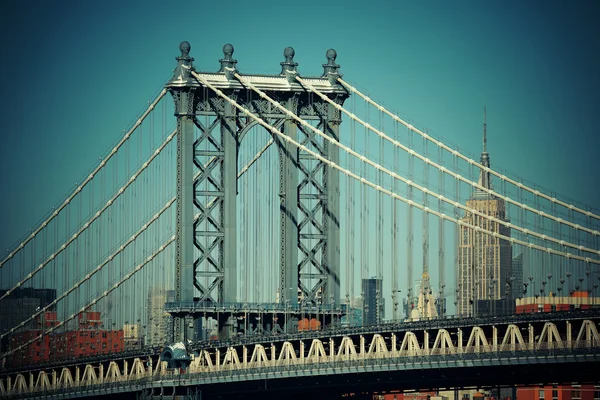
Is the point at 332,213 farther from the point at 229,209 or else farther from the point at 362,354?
the point at 362,354

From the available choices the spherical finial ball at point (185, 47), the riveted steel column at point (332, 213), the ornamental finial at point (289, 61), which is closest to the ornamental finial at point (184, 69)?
the spherical finial ball at point (185, 47)

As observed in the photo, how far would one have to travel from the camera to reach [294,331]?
166375 mm

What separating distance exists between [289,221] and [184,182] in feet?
32.4

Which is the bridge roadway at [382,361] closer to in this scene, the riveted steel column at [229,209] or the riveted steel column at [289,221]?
the riveted steel column at [229,209]

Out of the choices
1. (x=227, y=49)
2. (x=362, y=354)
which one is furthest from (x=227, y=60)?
(x=362, y=354)

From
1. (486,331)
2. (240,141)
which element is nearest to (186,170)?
(240,141)

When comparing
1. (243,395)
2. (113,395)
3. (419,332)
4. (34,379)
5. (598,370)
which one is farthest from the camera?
(34,379)

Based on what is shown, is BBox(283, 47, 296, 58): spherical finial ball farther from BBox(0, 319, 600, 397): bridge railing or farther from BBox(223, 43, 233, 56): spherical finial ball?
BBox(0, 319, 600, 397): bridge railing

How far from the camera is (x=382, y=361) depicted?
150 m

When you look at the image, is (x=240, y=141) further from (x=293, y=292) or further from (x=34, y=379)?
(x=34, y=379)

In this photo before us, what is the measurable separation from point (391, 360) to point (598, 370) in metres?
16.0

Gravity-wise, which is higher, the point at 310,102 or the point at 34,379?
the point at 310,102

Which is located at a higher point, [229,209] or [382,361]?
[229,209]

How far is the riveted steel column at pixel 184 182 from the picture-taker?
166250 mm
